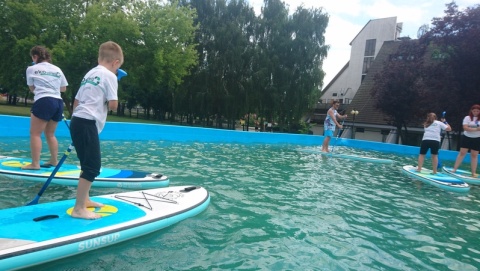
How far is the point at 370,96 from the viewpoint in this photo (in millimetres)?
34656

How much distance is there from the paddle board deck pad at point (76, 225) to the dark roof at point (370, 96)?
32.6 m

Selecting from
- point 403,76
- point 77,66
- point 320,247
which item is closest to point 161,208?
point 320,247

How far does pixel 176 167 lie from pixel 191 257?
14.8ft

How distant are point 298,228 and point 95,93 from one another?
276 centimetres

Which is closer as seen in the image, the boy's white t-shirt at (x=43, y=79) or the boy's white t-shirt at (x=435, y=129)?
the boy's white t-shirt at (x=43, y=79)

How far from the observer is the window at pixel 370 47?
134ft

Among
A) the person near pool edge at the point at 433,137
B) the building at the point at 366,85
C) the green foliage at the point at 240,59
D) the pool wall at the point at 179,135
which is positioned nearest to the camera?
the person near pool edge at the point at 433,137

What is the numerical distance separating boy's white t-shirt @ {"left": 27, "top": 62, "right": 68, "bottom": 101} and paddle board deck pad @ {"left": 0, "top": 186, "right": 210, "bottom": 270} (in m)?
2.21

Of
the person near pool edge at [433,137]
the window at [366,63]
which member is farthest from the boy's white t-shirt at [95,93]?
the window at [366,63]

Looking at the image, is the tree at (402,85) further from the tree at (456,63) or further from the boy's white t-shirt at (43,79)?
the boy's white t-shirt at (43,79)

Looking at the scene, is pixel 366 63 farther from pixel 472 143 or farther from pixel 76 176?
pixel 76 176

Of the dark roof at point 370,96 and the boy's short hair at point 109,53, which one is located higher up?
the dark roof at point 370,96

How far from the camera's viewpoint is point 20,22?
68.9ft

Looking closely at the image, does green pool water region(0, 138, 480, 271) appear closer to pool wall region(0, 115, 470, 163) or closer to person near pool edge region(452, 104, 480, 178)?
person near pool edge region(452, 104, 480, 178)
